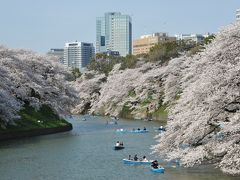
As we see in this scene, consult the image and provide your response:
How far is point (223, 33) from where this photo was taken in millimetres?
28688

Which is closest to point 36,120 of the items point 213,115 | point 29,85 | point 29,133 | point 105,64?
point 29,85

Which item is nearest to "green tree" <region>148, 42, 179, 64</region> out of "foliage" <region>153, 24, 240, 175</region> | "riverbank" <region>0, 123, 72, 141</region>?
"riverbank" <region>0, 123, 72, 141</region>

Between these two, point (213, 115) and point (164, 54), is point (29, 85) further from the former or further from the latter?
point (213, 115)

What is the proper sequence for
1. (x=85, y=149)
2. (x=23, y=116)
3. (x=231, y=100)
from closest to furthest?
(x=231, y=100), (x=85, y=149), (x=23, y=116)

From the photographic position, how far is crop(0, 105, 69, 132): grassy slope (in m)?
53.5

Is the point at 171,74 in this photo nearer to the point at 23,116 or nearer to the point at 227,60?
the point at 23,116

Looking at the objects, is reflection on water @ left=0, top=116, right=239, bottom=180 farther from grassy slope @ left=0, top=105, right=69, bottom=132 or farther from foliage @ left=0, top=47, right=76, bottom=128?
foliage @ left=0, top=47, right=76, bottom=128

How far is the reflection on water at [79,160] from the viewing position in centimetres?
3072

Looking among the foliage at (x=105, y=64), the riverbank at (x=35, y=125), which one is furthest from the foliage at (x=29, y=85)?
the foliage at (x=105, y=64)

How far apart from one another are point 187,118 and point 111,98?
198 feet

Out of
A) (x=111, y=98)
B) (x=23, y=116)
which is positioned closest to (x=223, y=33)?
(x=23, y=116)

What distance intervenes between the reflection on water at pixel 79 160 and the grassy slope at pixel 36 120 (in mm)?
2181

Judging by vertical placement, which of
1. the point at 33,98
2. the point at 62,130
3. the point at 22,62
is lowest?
the point at 62,130

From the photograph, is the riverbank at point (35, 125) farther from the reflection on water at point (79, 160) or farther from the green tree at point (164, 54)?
the green tree at point (164, 54)
